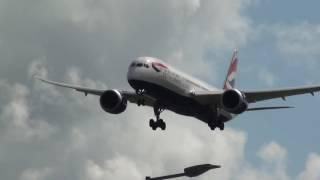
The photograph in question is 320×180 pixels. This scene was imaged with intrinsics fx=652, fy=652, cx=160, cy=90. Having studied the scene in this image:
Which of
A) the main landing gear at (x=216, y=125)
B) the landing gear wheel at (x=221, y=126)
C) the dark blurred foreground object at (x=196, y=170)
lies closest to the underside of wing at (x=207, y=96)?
the main landing gear at (x=216, y=125)

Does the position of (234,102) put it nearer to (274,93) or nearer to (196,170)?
(274,93)

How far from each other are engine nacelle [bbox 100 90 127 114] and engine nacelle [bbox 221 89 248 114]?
34.2 ft

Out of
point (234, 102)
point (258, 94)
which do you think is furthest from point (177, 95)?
point (258, 94)

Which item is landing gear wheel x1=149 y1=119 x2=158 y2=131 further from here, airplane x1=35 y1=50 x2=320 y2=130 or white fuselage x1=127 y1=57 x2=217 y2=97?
white fuselage x1=127 y1=57 x2=217 y2=97

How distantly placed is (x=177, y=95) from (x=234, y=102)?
5524 millimetres

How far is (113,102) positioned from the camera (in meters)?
66.5

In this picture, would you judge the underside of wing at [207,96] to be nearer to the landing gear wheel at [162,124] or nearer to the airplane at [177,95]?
the airplane at [177,95]

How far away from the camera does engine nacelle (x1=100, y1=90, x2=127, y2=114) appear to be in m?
66.3

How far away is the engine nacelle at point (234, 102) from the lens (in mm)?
62562

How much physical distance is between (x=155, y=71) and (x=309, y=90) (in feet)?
49.8

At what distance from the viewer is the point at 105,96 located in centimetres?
6731

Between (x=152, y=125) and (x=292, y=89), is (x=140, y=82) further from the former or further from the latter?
(x=292, y=89)

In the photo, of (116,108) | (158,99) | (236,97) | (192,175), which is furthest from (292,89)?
(192,175)

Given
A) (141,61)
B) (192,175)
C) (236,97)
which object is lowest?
(192,175)
